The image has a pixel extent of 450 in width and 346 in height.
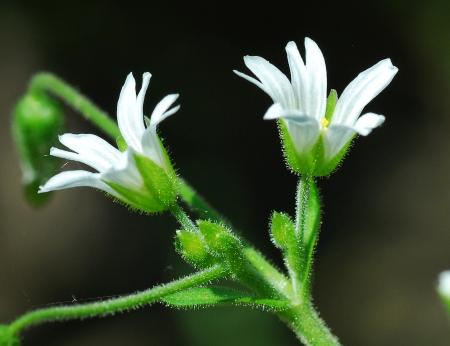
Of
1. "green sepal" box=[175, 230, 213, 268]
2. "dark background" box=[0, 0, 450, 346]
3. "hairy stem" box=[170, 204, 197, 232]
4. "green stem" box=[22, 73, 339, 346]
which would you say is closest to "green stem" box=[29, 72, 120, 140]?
"hairy stem" box=[170, 204, 197, 232]

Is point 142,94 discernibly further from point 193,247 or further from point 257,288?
point 257,288

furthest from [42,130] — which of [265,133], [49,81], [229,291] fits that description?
[265,133]

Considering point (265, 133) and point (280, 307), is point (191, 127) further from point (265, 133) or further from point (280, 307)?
point (280, 307)

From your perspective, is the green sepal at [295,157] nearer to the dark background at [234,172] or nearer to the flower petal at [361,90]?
the flower petal at [361,90]

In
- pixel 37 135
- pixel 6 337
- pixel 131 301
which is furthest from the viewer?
pixel 37 135

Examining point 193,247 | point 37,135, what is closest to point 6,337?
point 193,247

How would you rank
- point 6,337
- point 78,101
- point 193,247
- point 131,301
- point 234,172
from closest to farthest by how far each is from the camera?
point 131,301, point 193,247, point 6,337, point 78,101, point 234,172

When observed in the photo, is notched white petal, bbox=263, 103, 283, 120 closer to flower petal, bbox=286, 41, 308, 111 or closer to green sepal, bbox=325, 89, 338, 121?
flower petal, bbox=286, 41, 308, 111
